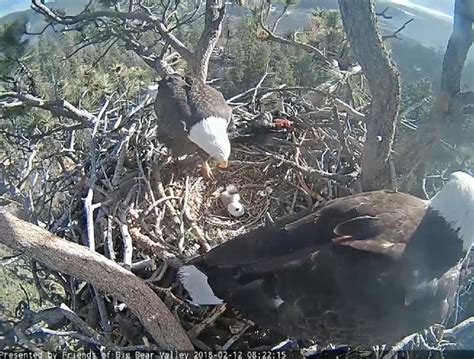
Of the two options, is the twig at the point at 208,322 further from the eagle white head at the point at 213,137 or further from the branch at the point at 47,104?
the branch at the point at 47,104

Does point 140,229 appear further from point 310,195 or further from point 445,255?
point 445,255

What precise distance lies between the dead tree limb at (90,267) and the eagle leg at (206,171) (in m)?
1.22

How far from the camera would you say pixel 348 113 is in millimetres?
2674

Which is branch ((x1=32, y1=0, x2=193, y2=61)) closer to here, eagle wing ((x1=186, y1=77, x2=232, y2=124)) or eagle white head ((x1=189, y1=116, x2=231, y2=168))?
eagle wing ((x1=186, y1=77, x2=232, y2=124))

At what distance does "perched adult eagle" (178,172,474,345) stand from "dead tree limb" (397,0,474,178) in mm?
173

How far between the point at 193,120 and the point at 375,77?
Result: 1256 mm

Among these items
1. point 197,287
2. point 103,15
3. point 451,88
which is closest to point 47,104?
point 103,15

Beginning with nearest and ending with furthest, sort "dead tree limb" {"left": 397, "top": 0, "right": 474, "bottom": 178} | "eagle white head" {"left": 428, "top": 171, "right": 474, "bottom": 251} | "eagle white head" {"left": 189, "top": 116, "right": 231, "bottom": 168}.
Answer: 1. "dead tree limb" {"left": 397, "top": 0, "right": 474, "bottom": 178}
2. "eagle white head" {"left": 428, "top": 171, "right": 474, "bottom": 251}
3. "eagle white head" {"left": 189, "top": 116, "right": 231, "bottom": 168}

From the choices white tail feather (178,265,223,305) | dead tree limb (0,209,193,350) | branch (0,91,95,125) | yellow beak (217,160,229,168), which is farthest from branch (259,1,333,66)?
dead tree limb (0,209,193,350)

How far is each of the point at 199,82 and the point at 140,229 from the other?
104 cm

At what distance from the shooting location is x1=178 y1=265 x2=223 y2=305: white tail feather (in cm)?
189

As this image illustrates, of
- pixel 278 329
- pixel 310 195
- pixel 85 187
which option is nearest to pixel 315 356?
pixel 278 329

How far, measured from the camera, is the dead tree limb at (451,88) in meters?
1.63

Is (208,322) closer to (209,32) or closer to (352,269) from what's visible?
(352,269)
